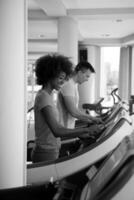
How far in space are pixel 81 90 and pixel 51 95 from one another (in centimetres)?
729

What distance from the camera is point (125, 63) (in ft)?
30.8

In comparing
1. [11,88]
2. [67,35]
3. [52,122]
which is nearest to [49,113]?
[52,122]

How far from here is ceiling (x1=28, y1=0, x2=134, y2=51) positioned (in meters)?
5.06

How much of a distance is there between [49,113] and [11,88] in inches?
23.8

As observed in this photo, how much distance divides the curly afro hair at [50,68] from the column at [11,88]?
663mm

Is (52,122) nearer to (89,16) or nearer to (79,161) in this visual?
(79,161)

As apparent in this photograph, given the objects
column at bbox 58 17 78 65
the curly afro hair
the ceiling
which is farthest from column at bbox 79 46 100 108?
the curly afro hair

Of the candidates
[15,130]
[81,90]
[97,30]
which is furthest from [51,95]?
[81,90]

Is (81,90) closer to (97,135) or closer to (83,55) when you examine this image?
(83,55)

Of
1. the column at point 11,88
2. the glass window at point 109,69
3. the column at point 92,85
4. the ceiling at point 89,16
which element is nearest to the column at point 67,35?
the ceiling at point 89,16

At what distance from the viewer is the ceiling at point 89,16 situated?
506cm

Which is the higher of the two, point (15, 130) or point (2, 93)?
point (2, 93)

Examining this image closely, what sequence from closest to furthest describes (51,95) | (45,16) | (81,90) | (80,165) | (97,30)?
(80,165) → (51,95) → (45,16) → (97,30) → (81,90)

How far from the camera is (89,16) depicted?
18.4 ft
